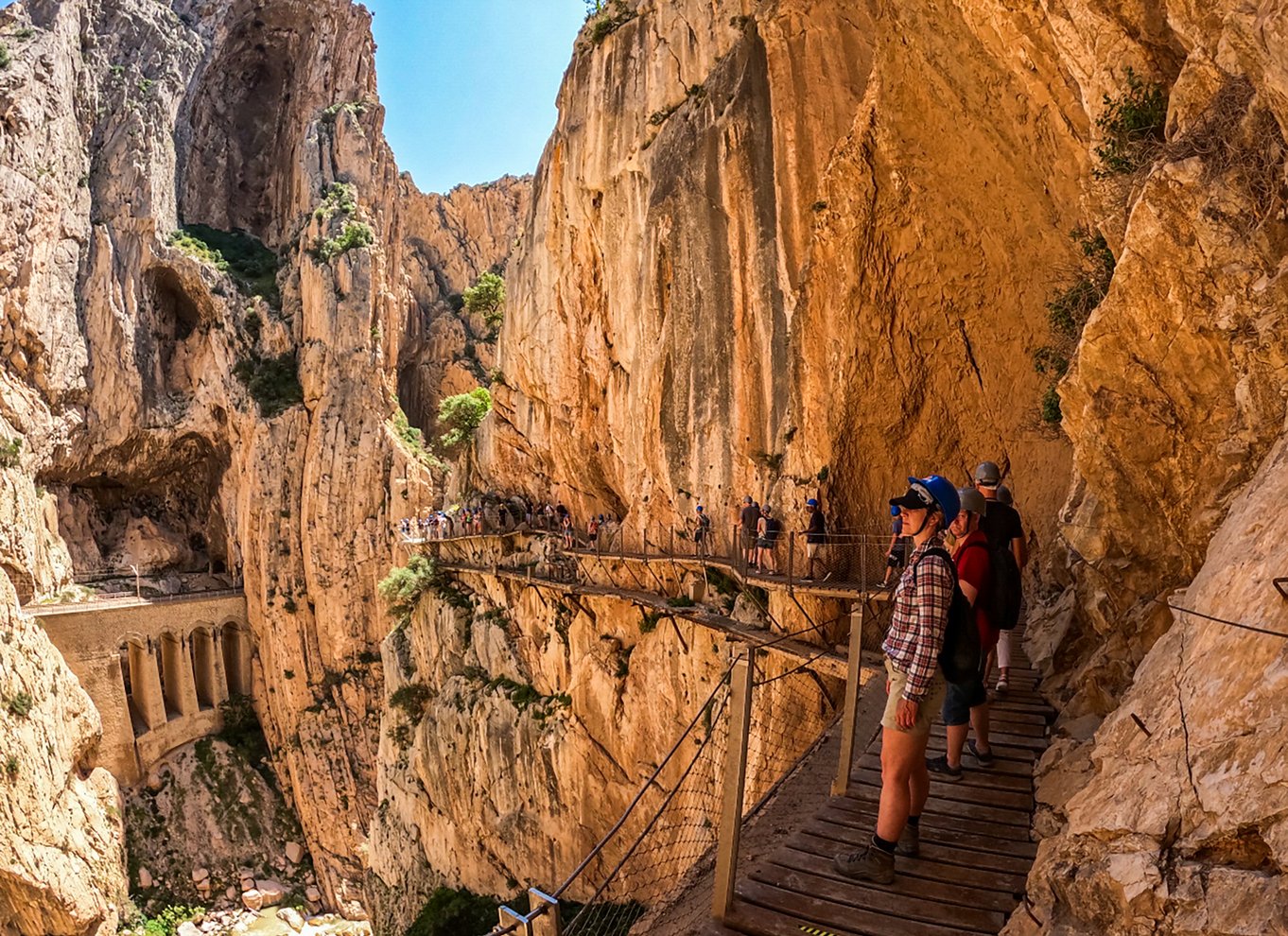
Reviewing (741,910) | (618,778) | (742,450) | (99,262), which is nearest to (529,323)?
(742,450)

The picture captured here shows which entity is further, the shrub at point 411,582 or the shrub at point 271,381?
the shrub at point 271,381

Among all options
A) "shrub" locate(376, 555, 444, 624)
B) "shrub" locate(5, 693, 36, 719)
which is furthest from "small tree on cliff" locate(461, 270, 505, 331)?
"shrub" locate(5, 693, 36, 719)

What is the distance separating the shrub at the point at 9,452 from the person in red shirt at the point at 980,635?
37781 millimetres

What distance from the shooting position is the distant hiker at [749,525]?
12742mm

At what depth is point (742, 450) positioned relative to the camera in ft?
46.0

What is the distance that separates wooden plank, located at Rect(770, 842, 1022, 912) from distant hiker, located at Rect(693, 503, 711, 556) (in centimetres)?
1024

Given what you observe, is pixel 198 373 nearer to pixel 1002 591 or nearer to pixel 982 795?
pixel 1002 591

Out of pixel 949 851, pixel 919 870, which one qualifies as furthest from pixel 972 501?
pixel 919 870

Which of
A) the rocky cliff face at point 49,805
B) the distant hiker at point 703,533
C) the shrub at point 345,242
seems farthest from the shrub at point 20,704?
the distant hiker at point 703,533

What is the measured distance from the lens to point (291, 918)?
31938 mm

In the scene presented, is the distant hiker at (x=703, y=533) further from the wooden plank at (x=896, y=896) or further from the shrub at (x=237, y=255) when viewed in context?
the shrub at (x=237, y=255)

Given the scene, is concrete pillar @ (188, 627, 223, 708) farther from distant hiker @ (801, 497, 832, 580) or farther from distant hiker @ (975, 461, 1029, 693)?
distant hiker @ (975, 461, 1029, 693)

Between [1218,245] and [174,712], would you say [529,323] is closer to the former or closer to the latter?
[1218,245]

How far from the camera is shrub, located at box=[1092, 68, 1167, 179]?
5320 mm
